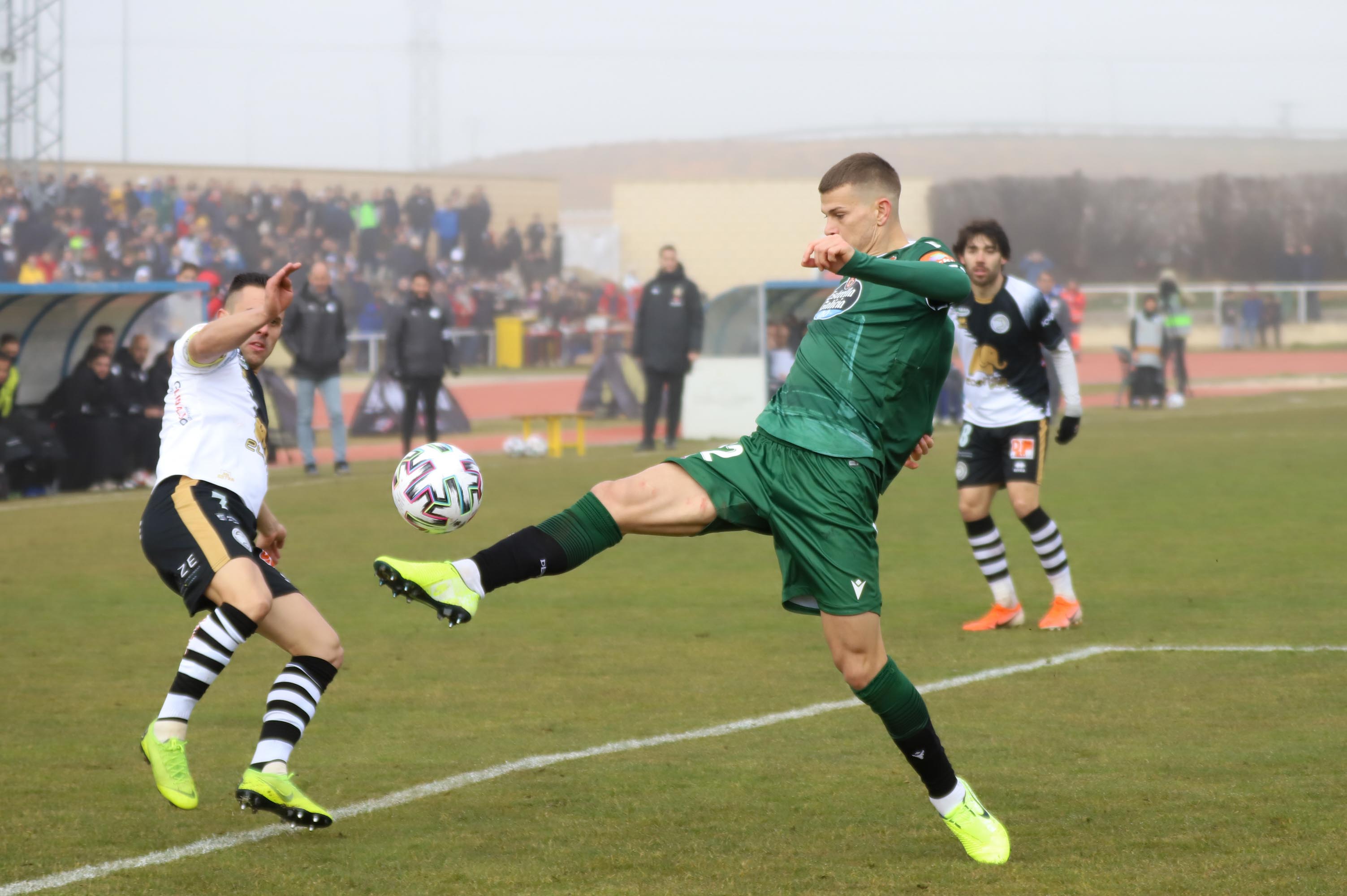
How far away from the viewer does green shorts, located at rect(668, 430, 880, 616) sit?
5.00 meters

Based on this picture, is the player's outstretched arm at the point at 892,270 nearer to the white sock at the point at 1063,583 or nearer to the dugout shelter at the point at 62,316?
the white sock at the point at 1063,583

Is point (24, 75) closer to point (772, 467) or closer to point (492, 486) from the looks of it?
point (492, 486)

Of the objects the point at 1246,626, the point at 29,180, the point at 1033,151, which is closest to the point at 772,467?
the point at 1246,626

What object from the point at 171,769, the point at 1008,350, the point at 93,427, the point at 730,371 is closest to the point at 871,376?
the point at 171,769

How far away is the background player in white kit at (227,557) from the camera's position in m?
5.31

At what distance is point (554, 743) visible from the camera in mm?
6703

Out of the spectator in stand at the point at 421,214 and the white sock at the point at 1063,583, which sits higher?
the spectator in stand at the point at 421,214

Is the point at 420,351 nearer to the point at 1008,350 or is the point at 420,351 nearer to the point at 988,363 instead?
the point at 988,363

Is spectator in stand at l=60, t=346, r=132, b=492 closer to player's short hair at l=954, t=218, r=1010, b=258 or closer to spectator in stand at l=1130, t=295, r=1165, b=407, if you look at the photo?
player's short hair at l=954, t=218, r=1010, b=258

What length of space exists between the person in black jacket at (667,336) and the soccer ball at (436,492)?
14722mm

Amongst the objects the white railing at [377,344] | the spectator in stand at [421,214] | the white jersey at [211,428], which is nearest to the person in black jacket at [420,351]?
the white railing at [377,344]

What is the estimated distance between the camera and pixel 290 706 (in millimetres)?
5410

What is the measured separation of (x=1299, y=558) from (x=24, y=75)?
2833 cm

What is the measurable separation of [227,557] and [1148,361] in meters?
24.3
